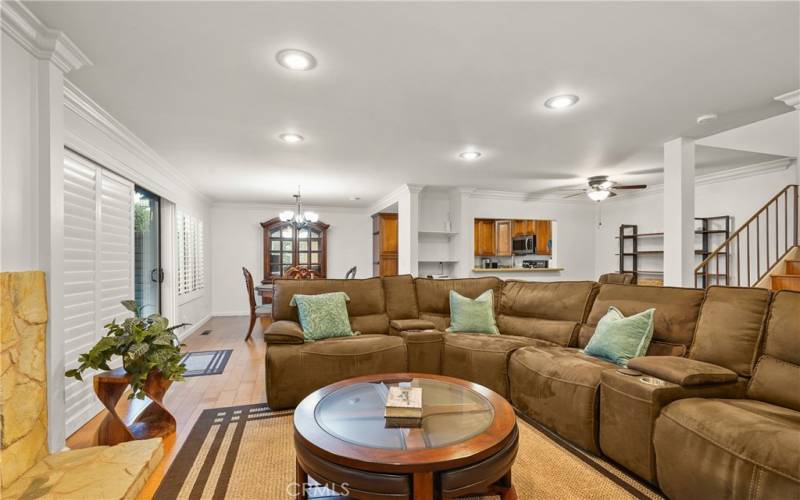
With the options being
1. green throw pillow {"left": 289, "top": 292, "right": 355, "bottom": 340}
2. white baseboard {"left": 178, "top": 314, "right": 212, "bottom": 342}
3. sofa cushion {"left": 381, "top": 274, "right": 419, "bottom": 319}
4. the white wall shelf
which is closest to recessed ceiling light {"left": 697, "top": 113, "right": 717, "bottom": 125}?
sofa cushion {"left": 381, "top": 274, "right": 419, "bottom": 319}

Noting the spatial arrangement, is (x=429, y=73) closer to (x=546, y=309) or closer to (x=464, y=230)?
(x=546, y=309)

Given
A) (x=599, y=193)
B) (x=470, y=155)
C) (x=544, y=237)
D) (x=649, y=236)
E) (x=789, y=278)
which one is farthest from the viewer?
(x=544, y=237)

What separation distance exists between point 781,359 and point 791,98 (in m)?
2.02

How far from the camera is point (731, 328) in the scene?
85.0 inches

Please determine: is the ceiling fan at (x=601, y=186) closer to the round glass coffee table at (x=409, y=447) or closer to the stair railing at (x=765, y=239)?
the stair railing at (x=765, y=239)

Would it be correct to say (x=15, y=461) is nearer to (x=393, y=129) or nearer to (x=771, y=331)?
(x=393, y=129)

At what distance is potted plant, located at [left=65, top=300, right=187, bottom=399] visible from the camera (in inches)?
89.0

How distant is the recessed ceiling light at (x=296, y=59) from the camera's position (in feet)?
6.93

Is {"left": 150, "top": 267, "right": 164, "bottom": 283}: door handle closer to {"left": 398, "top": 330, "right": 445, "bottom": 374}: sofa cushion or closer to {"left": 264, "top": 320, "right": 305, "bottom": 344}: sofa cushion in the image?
{"left": 264, "top": 320, "right": 305, "bottom": 344}: sofa cushion

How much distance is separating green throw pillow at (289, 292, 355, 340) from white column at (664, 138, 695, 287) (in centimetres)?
331

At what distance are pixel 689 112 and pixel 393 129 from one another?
8.15ft

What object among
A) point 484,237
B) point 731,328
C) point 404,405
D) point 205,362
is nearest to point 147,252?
point 205,362

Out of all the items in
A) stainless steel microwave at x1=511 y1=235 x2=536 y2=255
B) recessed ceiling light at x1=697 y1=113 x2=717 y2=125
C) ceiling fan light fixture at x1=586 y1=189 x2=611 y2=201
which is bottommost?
stainless steel microwave at x1=511 y1=235 x2=536 y2=255

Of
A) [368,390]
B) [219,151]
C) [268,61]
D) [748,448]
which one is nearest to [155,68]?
[268,61]
